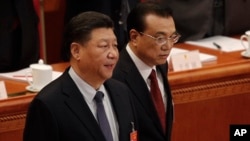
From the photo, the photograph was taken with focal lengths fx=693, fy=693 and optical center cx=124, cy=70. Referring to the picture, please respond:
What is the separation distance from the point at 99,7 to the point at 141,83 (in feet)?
4.19

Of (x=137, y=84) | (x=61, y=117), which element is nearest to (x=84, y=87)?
(x=61, y=117)

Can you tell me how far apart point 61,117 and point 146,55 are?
0.57m

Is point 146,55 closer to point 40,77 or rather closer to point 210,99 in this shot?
point 40,77

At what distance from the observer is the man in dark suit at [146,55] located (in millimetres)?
2479

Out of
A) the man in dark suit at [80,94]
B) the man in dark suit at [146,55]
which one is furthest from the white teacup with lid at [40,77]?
the man in dark suit at [80,94]

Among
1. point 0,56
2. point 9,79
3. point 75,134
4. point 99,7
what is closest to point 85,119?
point 75,134

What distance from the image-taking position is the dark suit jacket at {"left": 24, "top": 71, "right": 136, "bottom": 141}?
6.58 feet

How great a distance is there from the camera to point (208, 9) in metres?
3.96

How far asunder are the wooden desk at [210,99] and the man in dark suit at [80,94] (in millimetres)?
986

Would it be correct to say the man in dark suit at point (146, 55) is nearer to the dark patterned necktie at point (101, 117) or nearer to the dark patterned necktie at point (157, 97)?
the dark patterned necktie at point (157, 97)

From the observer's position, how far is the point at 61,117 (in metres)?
2.04

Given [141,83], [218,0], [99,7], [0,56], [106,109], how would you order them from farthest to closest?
[218,0] < [99,7] < [0,56] < [141,83] < [106,109]

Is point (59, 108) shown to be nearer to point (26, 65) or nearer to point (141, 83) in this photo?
point (141, 83)

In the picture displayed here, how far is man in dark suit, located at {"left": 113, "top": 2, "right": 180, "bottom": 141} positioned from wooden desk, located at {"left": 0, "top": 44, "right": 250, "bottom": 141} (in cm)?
61
